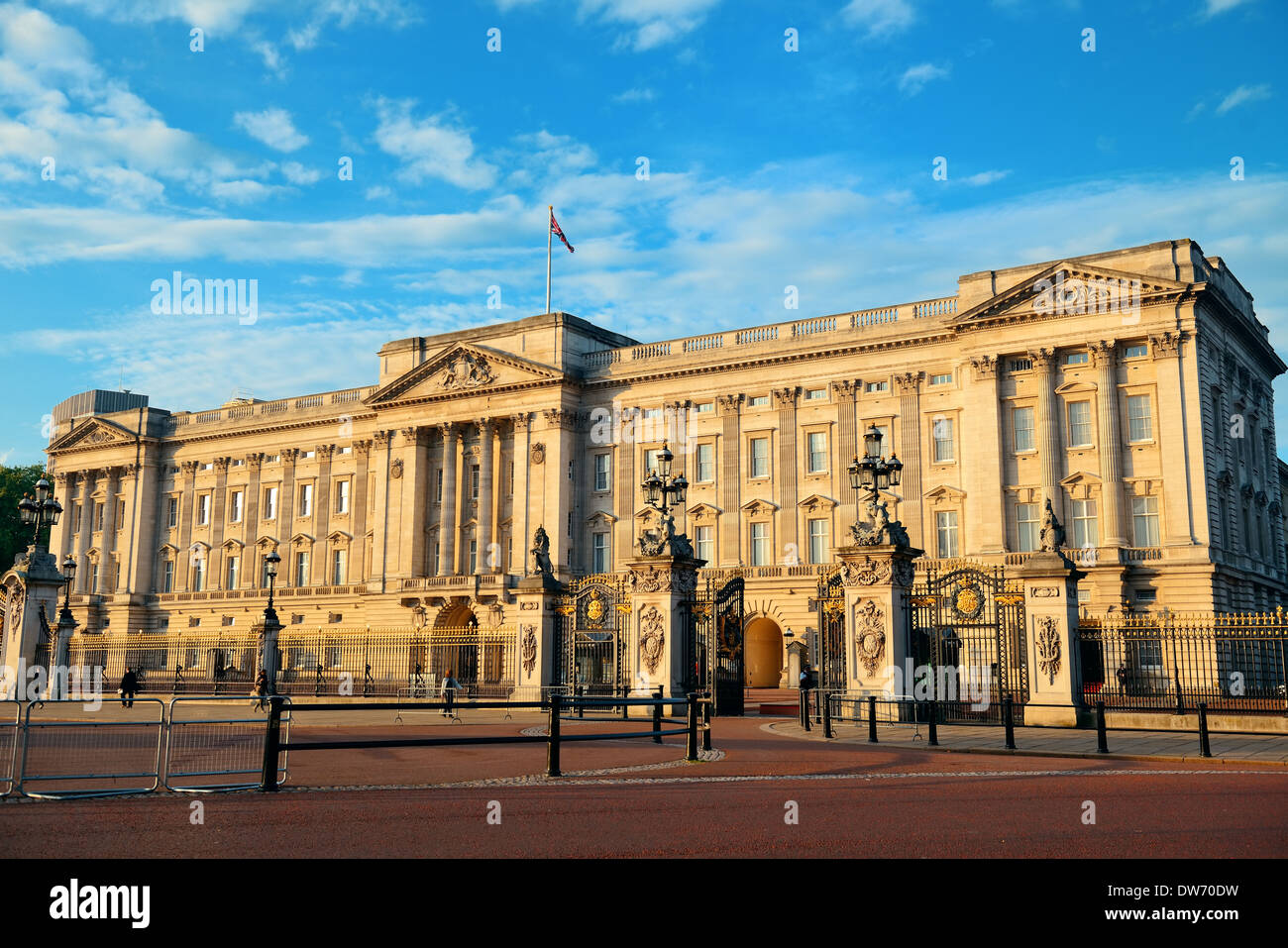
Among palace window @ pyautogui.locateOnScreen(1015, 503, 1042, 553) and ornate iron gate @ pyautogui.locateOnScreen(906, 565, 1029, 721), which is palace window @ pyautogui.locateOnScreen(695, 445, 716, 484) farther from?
ornate iron gate @ pyautogui.locateOnScreen(906, 565, 1029, 721)

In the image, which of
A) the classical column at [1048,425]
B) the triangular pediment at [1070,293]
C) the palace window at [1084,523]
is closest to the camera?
the triangular pediment at [1070,293]

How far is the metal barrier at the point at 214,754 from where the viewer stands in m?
13.5

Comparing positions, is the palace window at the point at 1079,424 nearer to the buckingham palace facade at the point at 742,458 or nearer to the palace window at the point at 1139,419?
the buckingham palace facade at the point at 742,458

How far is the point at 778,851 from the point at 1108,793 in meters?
6.03

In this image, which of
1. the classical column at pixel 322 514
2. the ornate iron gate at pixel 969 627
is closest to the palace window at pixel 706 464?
the classical column at pixel 322 514

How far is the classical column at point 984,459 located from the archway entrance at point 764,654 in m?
12.1

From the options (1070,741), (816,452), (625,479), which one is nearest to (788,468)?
(816,452)

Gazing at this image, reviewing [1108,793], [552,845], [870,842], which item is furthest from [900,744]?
[552,845]

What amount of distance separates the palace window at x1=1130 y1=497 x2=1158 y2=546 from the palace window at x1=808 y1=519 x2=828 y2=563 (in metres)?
14.2

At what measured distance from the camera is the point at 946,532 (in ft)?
175

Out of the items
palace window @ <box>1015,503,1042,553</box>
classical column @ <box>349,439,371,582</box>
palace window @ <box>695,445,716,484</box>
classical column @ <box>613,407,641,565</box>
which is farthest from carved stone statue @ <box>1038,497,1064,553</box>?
classical column @ <box>349,439,371,582</box>

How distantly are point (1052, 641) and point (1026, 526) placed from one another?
27759 millimetres
